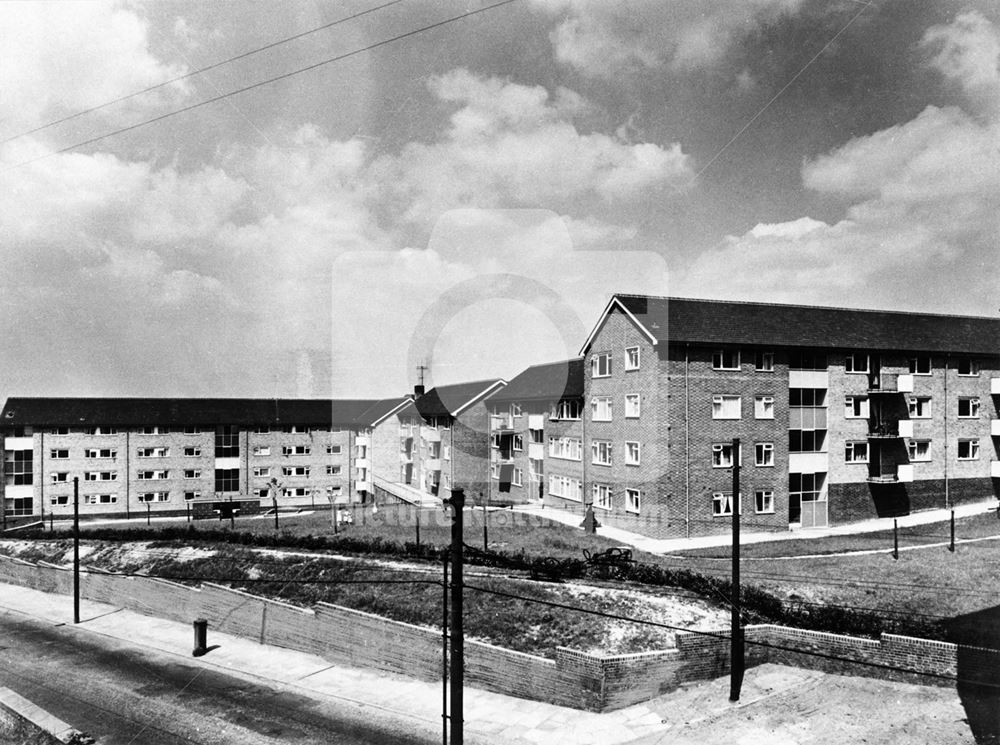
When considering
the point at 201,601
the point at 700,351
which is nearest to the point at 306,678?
the point at 201,601

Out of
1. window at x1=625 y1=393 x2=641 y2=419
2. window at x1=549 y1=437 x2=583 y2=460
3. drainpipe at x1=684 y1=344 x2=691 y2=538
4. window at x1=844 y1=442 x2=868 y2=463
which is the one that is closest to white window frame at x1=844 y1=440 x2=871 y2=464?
window at x1=844 y1=442 x2=868 y2=463

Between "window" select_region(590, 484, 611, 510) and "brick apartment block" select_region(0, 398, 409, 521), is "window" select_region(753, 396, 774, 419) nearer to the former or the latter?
"window" select_region(590, 484, 611, 510)

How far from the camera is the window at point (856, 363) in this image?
37.0m

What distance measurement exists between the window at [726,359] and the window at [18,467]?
2276 inches

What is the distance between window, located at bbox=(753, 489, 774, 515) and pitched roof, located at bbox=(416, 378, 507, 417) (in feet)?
72.7

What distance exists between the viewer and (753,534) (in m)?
33.2

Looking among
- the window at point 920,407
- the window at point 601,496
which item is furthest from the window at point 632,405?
the window at point 920,407

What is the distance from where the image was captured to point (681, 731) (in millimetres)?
14250

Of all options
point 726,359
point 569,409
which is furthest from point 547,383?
point 726,359

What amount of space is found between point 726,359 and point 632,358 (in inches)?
182

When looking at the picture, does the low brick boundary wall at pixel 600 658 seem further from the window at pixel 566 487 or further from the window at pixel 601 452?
the window at pixel 566 487

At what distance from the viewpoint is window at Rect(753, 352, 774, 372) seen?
34.5 meters

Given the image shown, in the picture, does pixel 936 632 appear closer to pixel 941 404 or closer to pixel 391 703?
pixel 391 703

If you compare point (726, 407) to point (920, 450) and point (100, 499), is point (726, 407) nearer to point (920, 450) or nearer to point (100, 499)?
point (920, 450)
